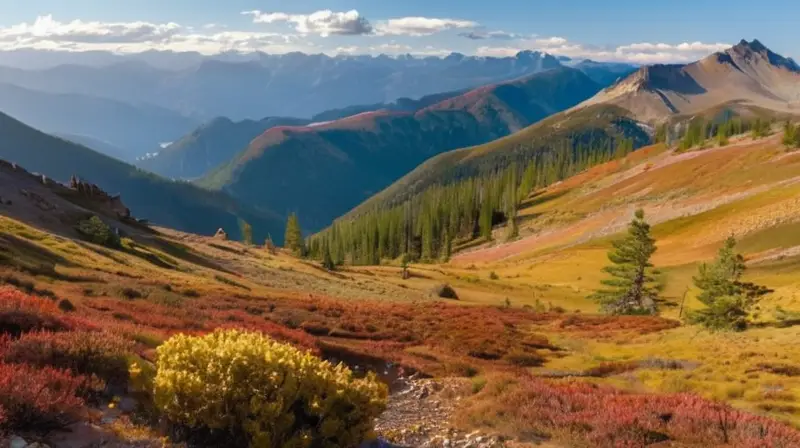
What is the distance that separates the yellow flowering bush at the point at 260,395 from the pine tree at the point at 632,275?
53.6 meters

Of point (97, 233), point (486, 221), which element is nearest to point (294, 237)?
point (486, 221)

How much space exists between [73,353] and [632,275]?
2282 inches

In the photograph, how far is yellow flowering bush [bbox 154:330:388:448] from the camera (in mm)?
8258

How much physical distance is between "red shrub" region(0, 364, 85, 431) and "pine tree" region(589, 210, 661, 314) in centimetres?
5657

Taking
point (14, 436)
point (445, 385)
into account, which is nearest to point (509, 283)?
point (445, 385)

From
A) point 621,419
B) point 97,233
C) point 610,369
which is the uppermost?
point 621,419

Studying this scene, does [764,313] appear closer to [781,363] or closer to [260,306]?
[781,363]

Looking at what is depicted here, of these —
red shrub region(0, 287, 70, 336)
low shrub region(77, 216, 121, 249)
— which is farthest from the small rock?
low shrub region(77, 216, 121, 249)

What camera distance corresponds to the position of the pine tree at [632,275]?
56.4 meters

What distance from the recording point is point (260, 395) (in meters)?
8.34

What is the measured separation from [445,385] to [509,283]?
222 feet

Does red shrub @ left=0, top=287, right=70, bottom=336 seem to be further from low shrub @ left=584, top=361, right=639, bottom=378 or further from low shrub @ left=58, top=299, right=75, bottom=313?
low shrub @ left=584, top=361, right=639, bottom=378

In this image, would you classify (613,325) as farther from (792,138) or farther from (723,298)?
(792,138)

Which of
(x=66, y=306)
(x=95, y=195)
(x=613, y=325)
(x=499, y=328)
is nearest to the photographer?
(x=66, y=306)
